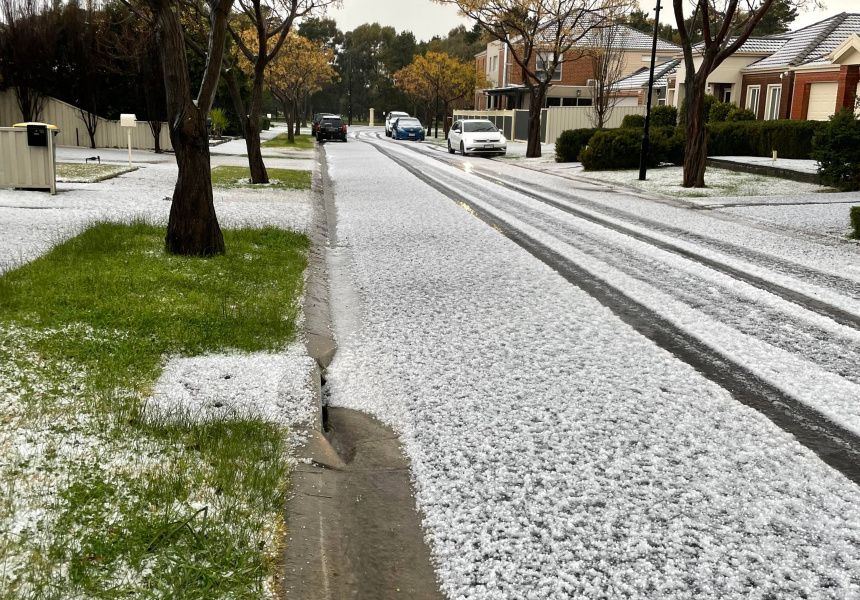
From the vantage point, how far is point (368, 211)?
15.6 m

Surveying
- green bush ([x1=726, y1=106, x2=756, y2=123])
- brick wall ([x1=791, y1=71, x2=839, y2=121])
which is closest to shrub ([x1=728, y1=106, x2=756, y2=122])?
green bush ([x1=726, y1=106, x2=756, y2=123])

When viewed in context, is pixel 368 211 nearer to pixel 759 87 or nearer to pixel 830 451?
pixel 830 451

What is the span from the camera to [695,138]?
2039 cm

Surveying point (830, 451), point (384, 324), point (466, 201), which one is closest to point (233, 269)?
point (384, 324)

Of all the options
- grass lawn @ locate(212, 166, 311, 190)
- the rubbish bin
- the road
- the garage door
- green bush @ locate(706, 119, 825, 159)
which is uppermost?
the garage door

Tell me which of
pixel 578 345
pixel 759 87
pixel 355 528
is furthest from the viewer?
pixel 759 87

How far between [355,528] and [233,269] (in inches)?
219

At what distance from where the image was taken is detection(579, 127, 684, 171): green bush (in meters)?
26.5

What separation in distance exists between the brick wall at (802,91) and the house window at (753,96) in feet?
11.1

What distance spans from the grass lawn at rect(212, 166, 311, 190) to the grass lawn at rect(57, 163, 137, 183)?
238 centimetres

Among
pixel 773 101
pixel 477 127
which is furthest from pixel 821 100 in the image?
pixel 477 127

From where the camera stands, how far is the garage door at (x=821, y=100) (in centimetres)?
3177

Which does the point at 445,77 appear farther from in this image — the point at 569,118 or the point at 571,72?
the point at 569,118

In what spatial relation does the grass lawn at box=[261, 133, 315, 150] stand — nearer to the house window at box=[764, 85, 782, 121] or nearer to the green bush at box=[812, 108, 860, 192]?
the house window at box=[764, 85, 782, 121]
